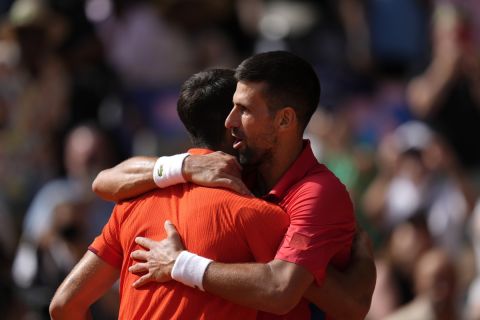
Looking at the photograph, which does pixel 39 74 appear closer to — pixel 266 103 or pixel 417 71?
pixel 417 71

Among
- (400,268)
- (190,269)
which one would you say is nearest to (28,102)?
(400,268)

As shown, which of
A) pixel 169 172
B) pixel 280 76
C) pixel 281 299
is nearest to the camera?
pixel 281 299

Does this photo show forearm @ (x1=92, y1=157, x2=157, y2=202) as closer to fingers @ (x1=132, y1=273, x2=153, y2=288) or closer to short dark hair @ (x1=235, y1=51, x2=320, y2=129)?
fingers @ (x1=132, y1=273, x2=153, y2=288)

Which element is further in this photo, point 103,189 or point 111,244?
point 103,189

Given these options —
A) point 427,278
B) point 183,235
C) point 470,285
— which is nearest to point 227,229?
point 183,235

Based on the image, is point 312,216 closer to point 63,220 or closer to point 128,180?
point 128,180

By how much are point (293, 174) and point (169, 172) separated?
443 millimetres

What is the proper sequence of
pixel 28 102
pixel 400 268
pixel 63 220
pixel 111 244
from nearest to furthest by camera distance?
pixel 111 244 → pixel 400 268 → pixel 63 220 → pixel 28 102

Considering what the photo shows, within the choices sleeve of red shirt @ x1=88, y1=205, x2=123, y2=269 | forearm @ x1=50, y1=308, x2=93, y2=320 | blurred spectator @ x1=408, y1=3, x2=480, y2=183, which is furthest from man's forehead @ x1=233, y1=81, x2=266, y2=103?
blurred spectator @ x1=408, y1=3, x2=480, y2=183

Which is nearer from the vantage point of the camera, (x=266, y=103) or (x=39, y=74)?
(x=266, y=103)

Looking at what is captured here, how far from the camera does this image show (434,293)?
7828mm

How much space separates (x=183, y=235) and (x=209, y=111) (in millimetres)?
473

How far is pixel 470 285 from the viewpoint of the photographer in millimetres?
9117

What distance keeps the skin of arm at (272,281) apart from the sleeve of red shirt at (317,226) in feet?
0.14
